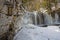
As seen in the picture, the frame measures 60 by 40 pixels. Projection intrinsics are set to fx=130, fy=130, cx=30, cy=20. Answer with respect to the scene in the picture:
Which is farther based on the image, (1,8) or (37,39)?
(37,39)

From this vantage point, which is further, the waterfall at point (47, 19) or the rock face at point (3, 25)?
the waterfall at point (47, 19)

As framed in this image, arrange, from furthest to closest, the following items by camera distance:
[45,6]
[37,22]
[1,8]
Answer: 1. [45,6]
2. [37,22]
3. [1,8]

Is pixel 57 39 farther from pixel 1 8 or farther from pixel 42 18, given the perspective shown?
pixel 42 18

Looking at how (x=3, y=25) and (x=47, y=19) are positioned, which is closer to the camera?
(x=3, y=25)

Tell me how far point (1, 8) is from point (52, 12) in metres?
7.22

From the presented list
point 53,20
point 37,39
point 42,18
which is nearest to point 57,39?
point 37,39

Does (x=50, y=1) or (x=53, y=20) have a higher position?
(x=50, y=1)

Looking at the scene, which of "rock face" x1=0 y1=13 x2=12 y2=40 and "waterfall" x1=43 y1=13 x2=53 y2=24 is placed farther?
"waterfall" x1=43 y1=13 x2=53 y2=24

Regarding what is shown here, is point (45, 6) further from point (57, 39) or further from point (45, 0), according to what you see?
point (57, 39)

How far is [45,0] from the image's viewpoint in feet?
31.1

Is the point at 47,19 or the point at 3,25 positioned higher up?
the point at 3,25

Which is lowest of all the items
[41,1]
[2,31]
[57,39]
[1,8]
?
[57,39]

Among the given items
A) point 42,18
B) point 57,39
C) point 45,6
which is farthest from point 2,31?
point 45,6

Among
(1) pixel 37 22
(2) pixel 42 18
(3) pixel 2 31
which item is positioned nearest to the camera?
(3) pixel 2 31
